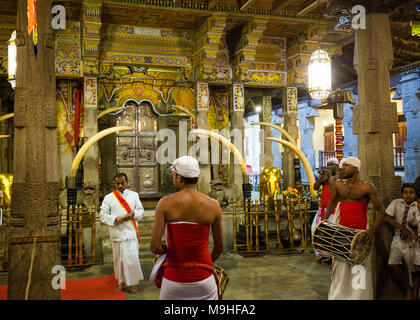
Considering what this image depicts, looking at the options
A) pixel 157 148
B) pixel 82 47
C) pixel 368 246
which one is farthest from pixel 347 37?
pixel 368 246

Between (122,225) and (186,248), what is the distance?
11.6 feet

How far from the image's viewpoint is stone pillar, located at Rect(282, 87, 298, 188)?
476 inches

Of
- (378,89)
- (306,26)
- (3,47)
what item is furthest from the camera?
(306,26)

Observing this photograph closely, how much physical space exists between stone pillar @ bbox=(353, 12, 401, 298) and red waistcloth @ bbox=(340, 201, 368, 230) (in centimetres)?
57

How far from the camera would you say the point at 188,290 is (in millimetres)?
3094

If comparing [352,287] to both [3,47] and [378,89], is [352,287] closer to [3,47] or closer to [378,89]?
[378,89]

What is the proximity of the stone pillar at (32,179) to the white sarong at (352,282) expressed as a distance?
3.33 metres

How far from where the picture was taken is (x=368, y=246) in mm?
4648

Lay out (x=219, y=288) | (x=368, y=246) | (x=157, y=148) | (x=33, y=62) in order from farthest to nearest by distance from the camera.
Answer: (x=157, y=148) → (x=368, y=246) → (x=33, y=62) → (x=219, y=288)

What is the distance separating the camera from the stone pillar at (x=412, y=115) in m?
14.5

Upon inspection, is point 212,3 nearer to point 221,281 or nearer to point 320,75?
point 320,75

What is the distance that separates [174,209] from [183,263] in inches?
17.7

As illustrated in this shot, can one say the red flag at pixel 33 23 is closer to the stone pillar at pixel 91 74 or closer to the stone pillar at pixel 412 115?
the stone pillar at pixel 91 74

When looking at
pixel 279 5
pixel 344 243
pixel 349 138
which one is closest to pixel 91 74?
pixel 279 5
